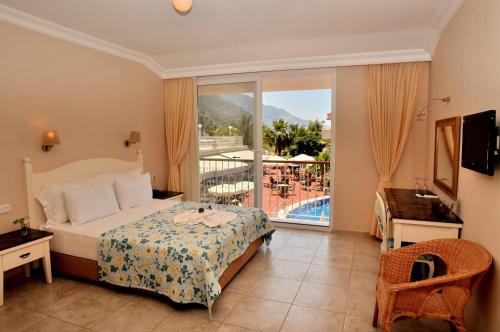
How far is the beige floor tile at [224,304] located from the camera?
2568 mm

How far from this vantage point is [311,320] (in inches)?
97.8

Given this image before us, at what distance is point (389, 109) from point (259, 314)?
3.24 meters

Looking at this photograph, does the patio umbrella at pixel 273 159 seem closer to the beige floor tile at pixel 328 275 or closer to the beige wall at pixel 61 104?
the beige wall at pixel 61 104

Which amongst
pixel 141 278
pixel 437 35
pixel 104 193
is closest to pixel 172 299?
pixel 141 278

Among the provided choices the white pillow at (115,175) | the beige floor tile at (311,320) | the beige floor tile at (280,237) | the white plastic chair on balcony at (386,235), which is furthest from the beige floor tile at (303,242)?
the white pillow at (115,175)

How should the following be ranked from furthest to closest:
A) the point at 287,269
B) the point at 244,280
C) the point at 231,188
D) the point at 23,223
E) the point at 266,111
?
1. the point at 231,188
2. the point at 266,111
3. the point at 287,269
4. the point at 244,280
5. the point at 23,223

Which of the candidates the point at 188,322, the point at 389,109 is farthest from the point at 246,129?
the point at 188,322

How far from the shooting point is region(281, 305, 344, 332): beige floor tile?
2379 mm

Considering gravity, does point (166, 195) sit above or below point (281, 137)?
below

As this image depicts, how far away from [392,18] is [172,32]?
8.57 feet

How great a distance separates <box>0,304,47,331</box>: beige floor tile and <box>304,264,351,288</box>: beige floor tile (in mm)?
2498

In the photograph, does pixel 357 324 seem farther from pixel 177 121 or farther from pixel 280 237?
pixel 177 121

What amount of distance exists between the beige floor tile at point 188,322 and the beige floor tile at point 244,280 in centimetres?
44

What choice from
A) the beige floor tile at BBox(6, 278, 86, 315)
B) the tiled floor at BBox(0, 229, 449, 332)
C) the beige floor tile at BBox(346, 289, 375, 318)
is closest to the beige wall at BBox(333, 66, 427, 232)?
the tiled floor at BBox(0, 229, 449, 332)
